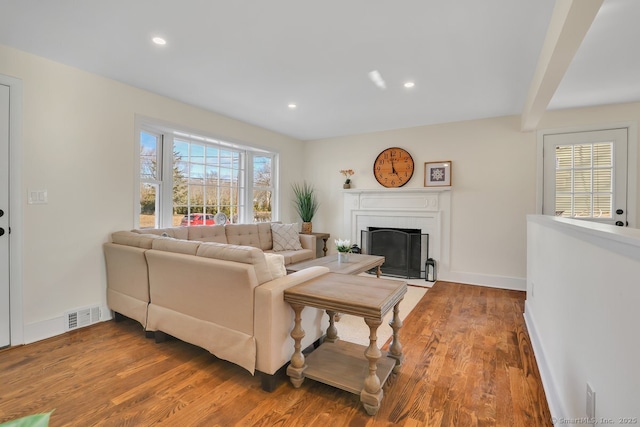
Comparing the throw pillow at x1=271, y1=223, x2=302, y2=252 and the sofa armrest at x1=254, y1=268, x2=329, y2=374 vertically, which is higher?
the throw pillow at x1=271, y1=223, x2=302, y2=252

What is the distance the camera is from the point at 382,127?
5020 mm

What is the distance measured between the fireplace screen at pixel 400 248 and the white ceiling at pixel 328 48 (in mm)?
2028

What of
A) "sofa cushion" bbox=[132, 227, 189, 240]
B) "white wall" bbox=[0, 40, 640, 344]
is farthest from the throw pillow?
"sofa cushion" bbox=[132, 227, 189, 240]

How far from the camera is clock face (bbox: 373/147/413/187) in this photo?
4.99 m

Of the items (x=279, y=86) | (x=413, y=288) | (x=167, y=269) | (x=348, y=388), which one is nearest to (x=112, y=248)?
(x=167, y=269)

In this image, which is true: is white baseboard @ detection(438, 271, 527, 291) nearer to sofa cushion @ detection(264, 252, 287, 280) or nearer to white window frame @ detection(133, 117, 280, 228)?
white window frame @ detection(133, 117, 280, 228)

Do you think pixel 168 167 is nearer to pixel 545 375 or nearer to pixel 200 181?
pixel 200 181

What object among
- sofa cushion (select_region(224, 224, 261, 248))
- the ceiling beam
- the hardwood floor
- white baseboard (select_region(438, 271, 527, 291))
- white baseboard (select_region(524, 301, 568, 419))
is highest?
the ceiling beam

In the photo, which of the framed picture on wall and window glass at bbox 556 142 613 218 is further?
the framed picture on wall

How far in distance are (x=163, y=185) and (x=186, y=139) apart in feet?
2.36

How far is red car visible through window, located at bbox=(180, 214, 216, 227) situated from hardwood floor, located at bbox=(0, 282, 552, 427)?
5.22ft

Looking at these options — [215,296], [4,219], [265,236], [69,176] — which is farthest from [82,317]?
[265,236]

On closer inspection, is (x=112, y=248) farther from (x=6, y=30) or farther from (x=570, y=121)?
(x=570, y=121)

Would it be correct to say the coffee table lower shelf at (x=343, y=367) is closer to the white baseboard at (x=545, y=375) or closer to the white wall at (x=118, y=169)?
the white baseboard at (x=545, y=375)
